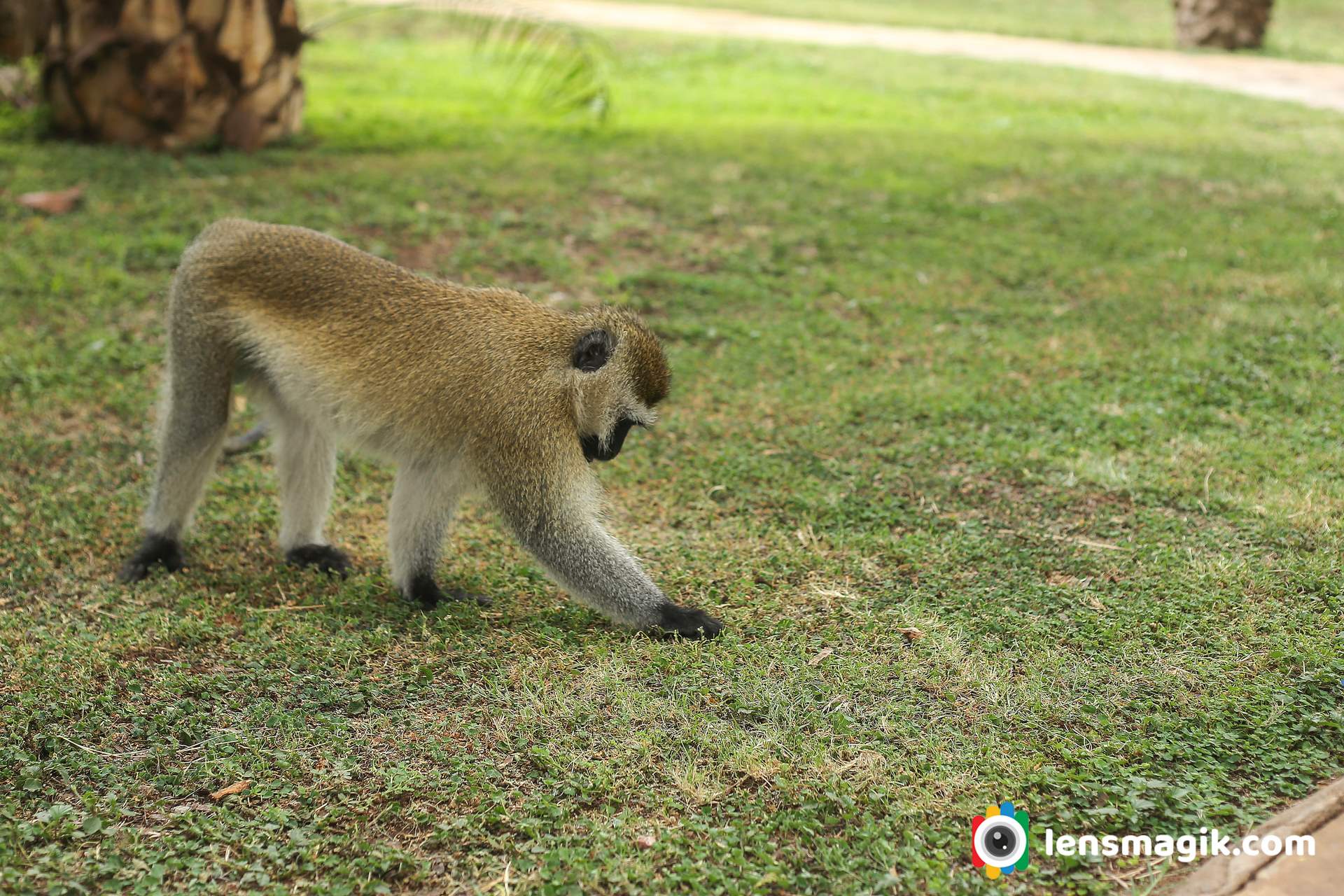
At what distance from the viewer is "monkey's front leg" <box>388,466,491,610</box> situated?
181 inches

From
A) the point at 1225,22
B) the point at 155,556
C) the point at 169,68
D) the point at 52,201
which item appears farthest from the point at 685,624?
the point at 1225,22

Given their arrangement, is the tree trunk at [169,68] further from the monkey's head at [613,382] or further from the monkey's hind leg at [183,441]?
the monkey's head at [613,382]

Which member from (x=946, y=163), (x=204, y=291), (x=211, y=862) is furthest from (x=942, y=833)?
(x=946, y=163)

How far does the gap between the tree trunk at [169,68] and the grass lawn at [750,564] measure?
0.41 metres

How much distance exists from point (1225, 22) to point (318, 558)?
732 inches

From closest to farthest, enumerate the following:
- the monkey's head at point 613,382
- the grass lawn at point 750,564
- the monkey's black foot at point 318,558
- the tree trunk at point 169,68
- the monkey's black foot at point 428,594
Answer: the grass lawn at point 750,564 → the monkey's head at point 613,382 → the monkey's black foot at point 428,594 → the monkey's black foot at point 318,558 → the tree trunk at point 169,68

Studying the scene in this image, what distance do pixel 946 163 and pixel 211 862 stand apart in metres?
9.41

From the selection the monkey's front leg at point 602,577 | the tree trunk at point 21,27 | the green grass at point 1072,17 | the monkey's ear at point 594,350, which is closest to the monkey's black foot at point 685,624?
the monkey's front leg at point 602,577

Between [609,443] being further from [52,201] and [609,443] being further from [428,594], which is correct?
[52,201]

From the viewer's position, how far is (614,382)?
4.50 metres

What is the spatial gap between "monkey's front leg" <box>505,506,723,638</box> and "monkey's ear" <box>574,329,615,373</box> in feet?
1.79

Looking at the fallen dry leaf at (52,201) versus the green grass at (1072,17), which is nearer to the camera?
the fallen dry leaf at (52,201)

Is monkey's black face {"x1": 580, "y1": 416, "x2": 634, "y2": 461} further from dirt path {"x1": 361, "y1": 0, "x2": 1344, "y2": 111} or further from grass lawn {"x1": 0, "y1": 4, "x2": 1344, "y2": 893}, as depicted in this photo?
dirt path {"x1": 361, "y1": 0, "x2": 1344, "y2": 111}

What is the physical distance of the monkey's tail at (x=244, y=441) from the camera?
5.81 meters
